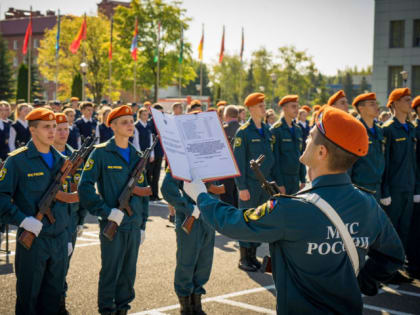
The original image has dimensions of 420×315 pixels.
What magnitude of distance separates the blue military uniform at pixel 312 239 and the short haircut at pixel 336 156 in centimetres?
5

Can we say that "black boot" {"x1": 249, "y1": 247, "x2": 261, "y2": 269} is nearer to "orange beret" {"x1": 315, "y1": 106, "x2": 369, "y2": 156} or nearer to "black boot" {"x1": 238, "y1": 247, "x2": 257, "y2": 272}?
"black boot" {"x1": 238, "y1": 247, "x2": 257, "y2": 272}

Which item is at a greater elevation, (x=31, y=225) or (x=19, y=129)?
(x=19, y=129)

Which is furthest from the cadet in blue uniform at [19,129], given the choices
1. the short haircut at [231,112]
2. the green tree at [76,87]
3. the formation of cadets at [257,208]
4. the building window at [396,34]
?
the building window at [396,34]

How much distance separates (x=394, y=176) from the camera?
7320 mm

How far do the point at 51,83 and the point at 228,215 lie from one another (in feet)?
286

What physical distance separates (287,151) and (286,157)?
103mm

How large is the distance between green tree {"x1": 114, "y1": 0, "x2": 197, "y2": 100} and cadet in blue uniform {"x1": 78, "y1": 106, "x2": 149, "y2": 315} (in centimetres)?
4145

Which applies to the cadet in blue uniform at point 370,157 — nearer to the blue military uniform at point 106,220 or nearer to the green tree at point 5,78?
the blue military uniform at point 106,220

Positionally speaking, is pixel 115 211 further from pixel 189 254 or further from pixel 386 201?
pixel 386 201

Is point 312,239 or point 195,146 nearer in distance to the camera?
point 312,239

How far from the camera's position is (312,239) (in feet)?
8.50

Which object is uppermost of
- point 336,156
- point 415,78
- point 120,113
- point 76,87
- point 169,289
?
point 415,78

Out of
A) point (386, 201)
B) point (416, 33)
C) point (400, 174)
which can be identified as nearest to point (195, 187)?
point (386, 201)

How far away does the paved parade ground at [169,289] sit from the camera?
5777 mm
